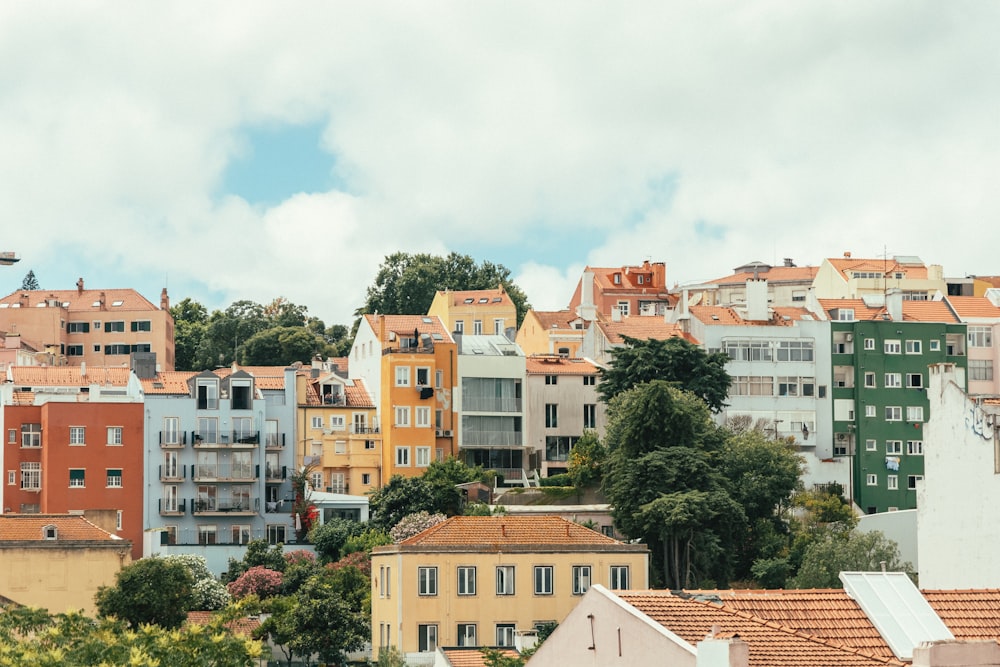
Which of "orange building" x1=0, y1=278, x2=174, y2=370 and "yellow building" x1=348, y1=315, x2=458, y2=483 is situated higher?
"orange building" x1=0, y1=278, x2=174, y2=370

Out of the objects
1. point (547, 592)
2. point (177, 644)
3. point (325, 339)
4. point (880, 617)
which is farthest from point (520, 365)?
point (880, 617)

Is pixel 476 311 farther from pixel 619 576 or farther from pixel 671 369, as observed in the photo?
pixel 619 576

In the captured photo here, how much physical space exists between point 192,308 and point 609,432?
270 ft

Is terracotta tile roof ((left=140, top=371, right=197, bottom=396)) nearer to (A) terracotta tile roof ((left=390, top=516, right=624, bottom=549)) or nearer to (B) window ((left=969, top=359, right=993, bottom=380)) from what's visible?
(A) terracotta tile roof ((left=390, top=516, right=624, bottom=549))

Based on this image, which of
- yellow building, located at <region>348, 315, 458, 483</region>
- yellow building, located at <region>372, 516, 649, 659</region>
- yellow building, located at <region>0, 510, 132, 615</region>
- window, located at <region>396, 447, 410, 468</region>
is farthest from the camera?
yellow building, located at <region>348, 315, 458, 483</region>

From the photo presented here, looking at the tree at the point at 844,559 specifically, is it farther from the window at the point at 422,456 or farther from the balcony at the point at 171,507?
the balcony at the point at 171,507

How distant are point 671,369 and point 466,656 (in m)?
41.4

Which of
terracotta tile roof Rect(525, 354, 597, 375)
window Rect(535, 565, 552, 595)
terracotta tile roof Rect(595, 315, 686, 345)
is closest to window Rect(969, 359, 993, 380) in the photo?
terracotta tile roof Rect(595, 315, 686, 345)

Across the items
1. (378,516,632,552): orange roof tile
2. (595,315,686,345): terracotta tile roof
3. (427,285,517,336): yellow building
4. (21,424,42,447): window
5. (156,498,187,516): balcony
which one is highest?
(427,285,517,336): yellow building

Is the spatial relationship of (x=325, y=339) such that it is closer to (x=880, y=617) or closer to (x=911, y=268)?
(x=911, y=268)

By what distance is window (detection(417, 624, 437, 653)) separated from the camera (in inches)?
2677

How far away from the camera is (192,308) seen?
552 ft

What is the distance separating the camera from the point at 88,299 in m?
153

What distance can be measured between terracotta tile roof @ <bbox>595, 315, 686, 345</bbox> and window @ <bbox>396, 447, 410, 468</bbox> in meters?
13.2
